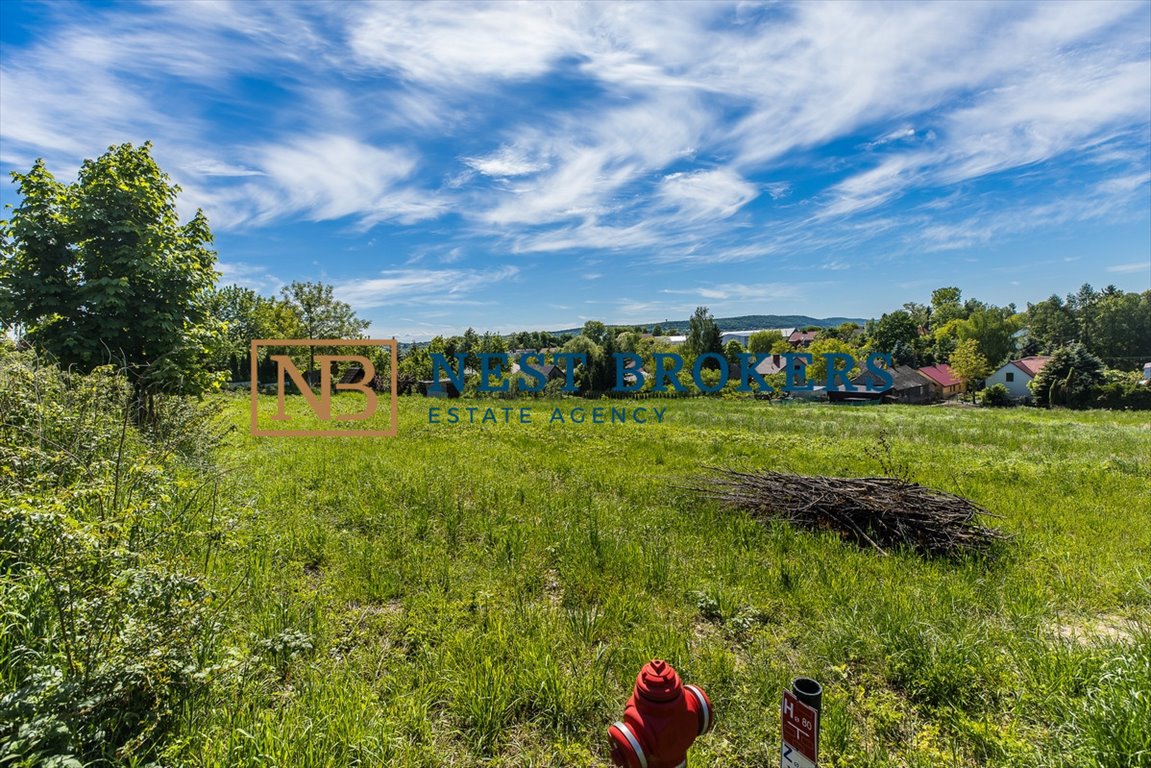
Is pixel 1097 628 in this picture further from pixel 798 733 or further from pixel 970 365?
pixel 970 365

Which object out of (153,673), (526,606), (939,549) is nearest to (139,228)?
(153,673)

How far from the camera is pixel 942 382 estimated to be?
52.2 metres

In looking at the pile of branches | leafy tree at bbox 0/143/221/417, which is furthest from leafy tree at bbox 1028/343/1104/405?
leafy tree at bbox 0/143/221/417

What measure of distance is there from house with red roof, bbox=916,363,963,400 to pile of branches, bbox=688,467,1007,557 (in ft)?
184

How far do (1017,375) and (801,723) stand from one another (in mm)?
60806

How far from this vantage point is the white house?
42.9 meters

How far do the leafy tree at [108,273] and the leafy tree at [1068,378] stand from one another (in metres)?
48.0

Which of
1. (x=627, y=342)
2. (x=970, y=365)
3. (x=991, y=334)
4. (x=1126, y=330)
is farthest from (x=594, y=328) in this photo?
(x=1126, y=330)

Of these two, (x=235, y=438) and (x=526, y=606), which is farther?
(x=235, y=438)

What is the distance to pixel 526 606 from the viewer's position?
379 centimetres

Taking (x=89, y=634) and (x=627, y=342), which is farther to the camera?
(x=627, y=342)

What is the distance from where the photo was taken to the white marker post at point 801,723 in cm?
151

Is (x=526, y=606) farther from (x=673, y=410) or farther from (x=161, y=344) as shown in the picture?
(x=673, y=410)

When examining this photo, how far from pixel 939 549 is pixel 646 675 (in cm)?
522
